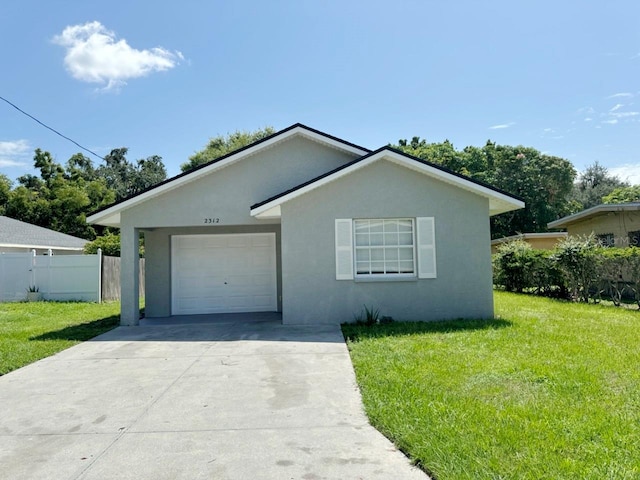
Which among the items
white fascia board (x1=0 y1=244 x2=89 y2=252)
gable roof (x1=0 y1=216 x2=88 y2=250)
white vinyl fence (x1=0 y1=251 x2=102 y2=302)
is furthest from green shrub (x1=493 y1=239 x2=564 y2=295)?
gable roof (x1=0 y1=216 x2=88 y2=250)

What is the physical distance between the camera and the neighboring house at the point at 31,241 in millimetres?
21500

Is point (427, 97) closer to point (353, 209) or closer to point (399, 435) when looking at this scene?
point (353, 209)

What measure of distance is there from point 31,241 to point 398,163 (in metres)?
20.7

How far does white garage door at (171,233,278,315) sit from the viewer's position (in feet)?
44.7

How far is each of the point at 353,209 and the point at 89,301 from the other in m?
11.8

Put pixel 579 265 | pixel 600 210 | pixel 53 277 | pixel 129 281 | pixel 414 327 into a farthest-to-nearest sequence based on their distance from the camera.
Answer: pixel 53 277 < pixel 600 210 < pixel 579 265 < pixel 129 281 < pixel 414 327

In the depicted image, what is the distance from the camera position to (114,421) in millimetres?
4906

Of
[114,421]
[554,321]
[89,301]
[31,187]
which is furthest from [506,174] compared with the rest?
[31,187]

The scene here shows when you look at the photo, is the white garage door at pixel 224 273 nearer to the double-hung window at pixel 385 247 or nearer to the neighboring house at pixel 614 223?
the double-hung window at pixel 385 247

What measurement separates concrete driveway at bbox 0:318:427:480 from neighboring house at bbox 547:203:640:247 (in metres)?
13.6

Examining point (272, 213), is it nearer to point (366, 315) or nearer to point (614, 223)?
point (366, 315)

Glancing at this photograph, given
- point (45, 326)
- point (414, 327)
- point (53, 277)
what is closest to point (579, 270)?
point (414, 327)

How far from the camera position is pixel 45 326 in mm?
11672

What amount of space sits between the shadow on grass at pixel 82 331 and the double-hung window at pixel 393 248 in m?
6.34
